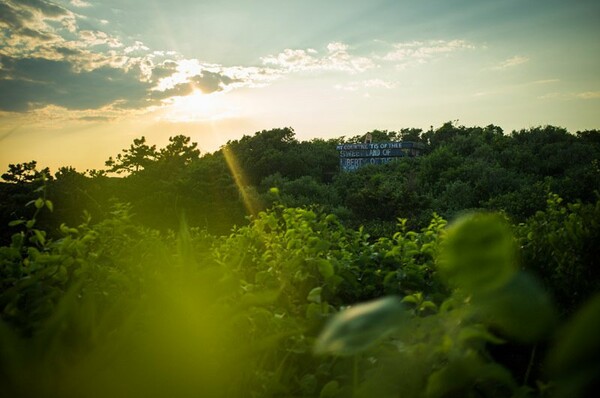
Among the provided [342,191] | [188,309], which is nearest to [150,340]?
[188,309]

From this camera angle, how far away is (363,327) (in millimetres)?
414

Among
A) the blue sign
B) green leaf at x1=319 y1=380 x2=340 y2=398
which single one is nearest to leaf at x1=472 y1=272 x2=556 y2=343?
green leaf at x1=319 y1=380 x2=340 y2=398

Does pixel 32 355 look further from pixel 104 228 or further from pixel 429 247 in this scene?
pixel 429 247

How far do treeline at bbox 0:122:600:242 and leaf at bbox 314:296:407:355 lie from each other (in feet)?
28.5

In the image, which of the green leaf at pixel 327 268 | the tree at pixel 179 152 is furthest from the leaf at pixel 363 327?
the tree at pixel 179 152

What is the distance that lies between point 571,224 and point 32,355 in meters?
2.82

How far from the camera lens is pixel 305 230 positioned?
2844 millimetres

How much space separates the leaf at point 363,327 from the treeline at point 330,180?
28.5 feet

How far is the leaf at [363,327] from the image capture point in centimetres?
41

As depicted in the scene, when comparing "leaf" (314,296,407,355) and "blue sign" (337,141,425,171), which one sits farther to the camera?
"blue sign" (337,141,425,171)

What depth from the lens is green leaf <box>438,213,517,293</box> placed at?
42 cm

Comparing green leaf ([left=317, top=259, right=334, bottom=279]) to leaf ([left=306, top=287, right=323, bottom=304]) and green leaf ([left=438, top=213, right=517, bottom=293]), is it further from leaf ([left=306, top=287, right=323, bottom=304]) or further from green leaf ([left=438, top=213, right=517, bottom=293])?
green leaf ([left=438, top=213, right=517, bottom=293])

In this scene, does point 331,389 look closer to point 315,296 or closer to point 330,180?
point 315,296

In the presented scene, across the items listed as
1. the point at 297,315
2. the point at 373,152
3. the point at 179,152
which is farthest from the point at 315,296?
the point at 373,152
